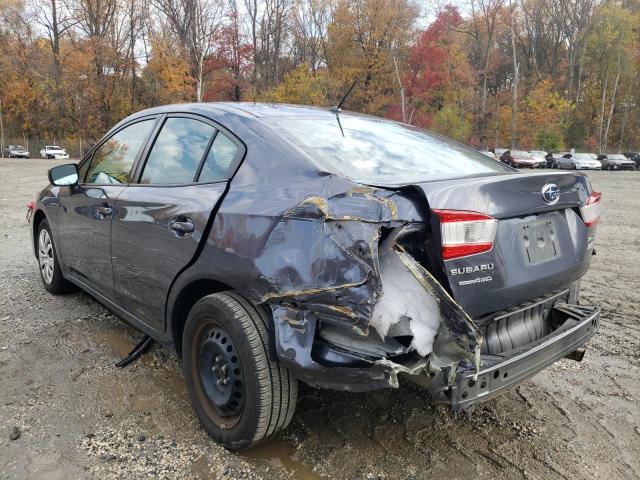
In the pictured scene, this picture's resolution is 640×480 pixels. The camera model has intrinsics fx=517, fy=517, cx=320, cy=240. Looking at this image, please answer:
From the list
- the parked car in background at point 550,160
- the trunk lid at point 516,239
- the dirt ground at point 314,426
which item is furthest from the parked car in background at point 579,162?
the trunk lid at point 516,239

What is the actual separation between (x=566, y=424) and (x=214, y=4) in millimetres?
41401

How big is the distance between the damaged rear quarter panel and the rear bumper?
0.29 feet

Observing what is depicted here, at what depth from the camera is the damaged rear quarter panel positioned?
201 cm

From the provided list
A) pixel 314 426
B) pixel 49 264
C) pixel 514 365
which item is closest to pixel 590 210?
pixel 514 365

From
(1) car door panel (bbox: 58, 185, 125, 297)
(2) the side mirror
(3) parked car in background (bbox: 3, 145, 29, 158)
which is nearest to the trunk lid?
(1) car door panel (bbox: 58, 185, 125, 297)

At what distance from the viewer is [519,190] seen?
7.66 ft

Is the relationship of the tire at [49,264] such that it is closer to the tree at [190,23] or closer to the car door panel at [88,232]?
the car door panel at [88,232]

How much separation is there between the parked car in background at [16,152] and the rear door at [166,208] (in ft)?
171

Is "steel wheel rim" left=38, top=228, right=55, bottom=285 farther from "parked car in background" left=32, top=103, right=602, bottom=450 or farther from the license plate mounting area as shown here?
the license plate mounting area

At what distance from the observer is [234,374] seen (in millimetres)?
2424

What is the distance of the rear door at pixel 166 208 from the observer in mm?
2648

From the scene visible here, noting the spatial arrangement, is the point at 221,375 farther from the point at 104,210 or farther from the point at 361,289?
the point at 104,210

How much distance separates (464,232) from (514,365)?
0.62 meters

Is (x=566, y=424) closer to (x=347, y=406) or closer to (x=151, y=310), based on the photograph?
(x=347, y=406)
